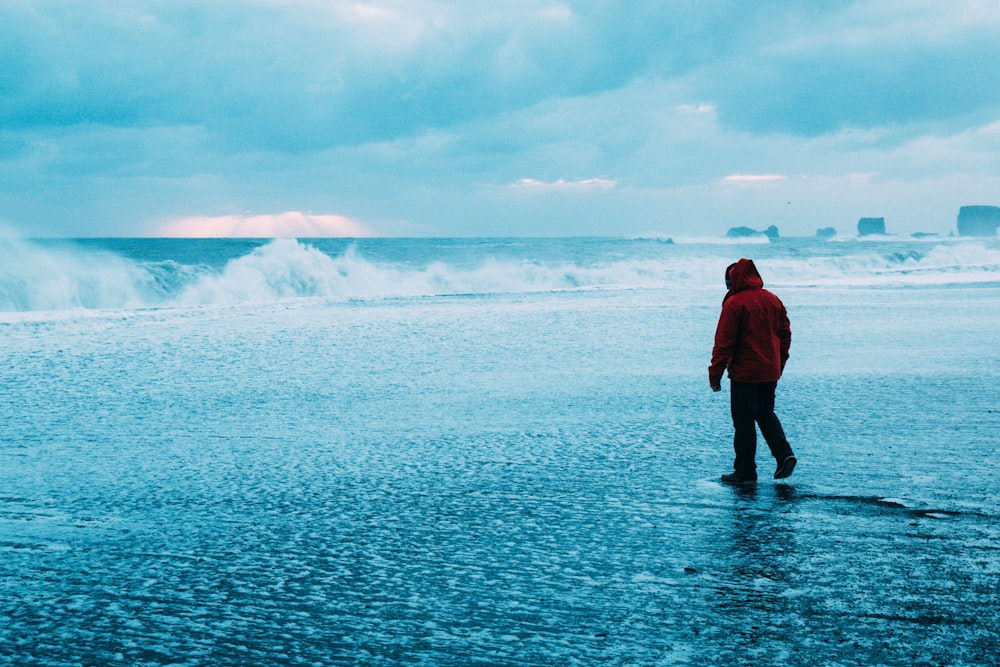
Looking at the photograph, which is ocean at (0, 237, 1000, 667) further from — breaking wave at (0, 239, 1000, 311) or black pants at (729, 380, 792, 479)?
breaking wave at (0, 239, 1000, 311)

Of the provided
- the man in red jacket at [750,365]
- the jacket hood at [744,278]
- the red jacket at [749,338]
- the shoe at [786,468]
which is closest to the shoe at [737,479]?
the man in red jacket at [750,365]

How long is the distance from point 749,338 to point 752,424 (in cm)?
58

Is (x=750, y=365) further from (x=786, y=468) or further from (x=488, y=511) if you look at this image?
(x=488, y=511)

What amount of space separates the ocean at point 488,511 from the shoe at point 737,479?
8 cm

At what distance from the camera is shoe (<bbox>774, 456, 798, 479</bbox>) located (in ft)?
19.4

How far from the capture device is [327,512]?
5355 millimetres

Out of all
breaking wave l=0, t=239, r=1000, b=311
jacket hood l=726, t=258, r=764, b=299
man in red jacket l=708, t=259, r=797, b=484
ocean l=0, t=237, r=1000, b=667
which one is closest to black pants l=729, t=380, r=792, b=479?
man in red jacket l=708, t=259, r=797, b=484

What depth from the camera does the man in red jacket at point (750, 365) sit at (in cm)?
594

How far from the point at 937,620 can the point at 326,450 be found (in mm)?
4711

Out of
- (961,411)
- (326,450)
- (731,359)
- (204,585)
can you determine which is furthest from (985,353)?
(204,585)

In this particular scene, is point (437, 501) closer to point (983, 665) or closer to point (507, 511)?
point (507, 511)

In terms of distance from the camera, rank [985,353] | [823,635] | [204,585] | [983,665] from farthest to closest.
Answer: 1. [985,353]
2. [204,585]
3. [823,635]
4. [983,665]

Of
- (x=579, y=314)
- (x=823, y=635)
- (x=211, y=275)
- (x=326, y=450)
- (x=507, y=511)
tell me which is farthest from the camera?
(x=211, y=275)

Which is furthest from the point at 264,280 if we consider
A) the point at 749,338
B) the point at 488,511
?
the point at 488,511
